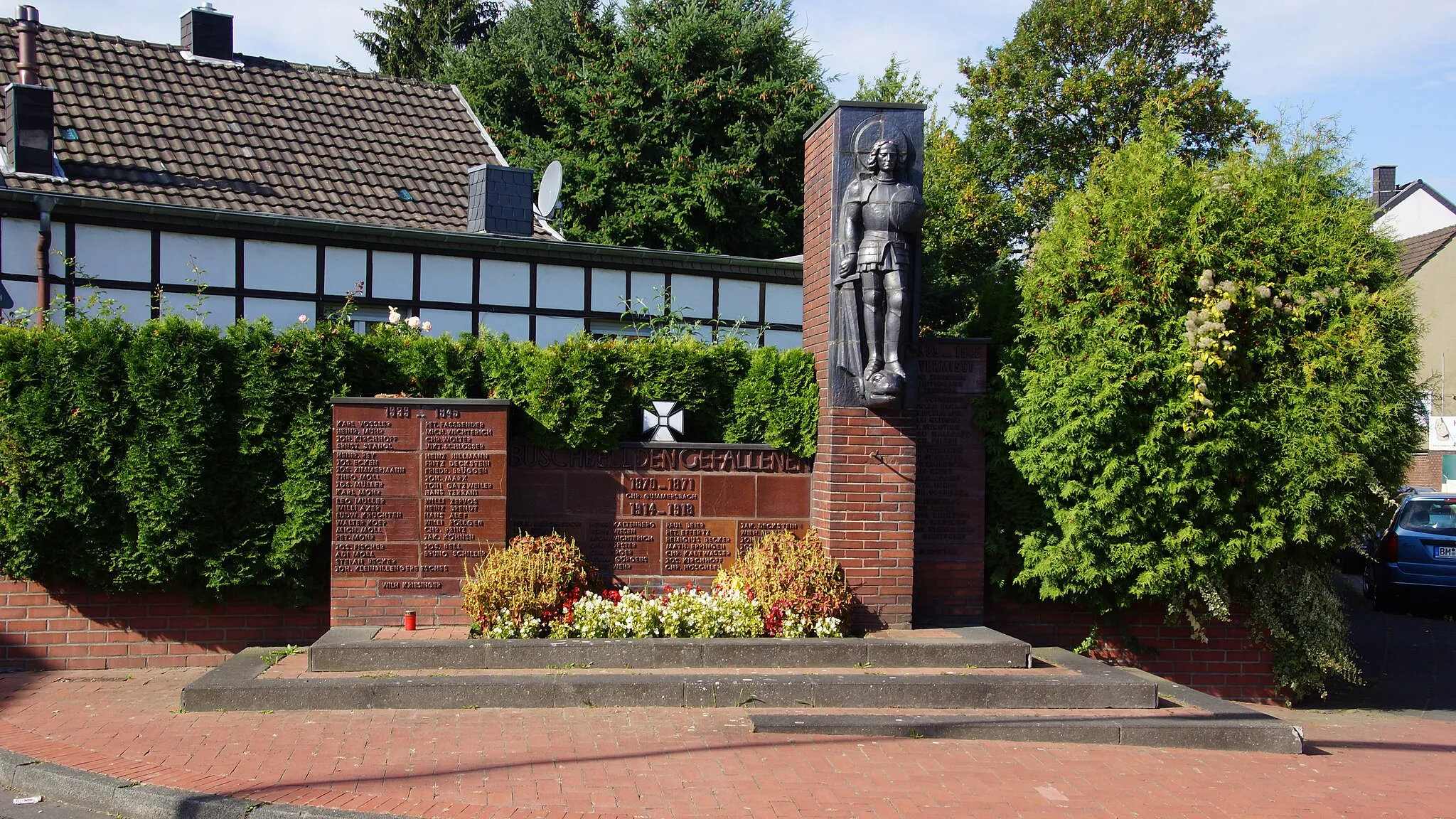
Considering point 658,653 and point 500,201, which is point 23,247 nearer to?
point 500,201

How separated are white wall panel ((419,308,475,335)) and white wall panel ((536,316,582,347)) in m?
1.00

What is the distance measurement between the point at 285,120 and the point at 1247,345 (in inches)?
569

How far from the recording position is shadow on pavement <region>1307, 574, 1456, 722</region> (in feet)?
34.1

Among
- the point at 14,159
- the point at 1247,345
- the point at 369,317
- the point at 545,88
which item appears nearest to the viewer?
the point at 1247,345

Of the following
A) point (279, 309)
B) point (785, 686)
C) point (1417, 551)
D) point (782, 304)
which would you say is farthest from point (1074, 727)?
point (782, 304)

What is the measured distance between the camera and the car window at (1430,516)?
616 inches

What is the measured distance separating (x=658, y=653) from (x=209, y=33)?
15.2 metres

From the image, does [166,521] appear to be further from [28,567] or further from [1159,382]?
[1159,382]

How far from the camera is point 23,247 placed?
44.5 feet

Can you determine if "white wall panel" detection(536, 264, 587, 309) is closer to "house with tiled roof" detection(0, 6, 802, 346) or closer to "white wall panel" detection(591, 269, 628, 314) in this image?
"house with tiled roof" detection(0, 6, 802, 346)

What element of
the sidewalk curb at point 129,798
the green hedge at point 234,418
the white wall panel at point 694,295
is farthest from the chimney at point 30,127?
the sidewalk curb at point 129,798

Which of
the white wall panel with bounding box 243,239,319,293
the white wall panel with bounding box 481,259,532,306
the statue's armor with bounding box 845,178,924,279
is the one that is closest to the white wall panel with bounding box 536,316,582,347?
the white wall panel with bounding box 481,259,532,306

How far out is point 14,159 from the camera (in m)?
14.3

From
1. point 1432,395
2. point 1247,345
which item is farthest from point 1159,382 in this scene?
point 1432,395
